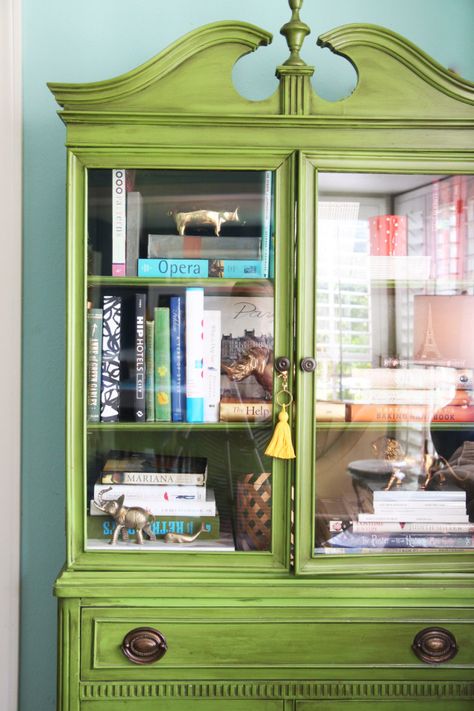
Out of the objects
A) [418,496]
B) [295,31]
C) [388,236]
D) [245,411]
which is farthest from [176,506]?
[295,31]

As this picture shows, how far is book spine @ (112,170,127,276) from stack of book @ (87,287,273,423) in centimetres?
7

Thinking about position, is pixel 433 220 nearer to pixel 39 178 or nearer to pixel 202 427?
pixel 202 427

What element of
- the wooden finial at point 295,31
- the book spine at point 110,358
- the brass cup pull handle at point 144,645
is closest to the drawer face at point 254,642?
the brass cup pull handle at point 144,645

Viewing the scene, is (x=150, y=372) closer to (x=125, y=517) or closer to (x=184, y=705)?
(x=125, y=517)

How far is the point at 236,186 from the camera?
1.62 metres

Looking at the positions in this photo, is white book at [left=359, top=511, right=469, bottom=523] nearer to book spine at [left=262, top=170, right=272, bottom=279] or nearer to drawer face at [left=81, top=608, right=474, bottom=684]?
drawer face at [left=81, top=608, right=474, bottom=684]

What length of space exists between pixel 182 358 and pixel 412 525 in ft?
2.30

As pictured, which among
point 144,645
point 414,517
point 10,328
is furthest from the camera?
point 10,328

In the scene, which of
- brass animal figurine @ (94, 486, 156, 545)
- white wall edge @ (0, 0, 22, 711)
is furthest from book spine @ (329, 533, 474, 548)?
white wall edge @ (0, 0, 22, 711)

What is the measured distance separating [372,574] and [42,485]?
1012 millimetres

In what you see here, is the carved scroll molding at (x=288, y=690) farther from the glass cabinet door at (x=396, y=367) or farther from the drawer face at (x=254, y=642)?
the glass cabinet door at (x=396, y=367)

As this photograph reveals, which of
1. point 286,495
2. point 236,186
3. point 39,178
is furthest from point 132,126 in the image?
point 286,495

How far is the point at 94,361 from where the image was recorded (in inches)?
63.3

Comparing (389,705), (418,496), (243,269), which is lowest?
(389,705)
